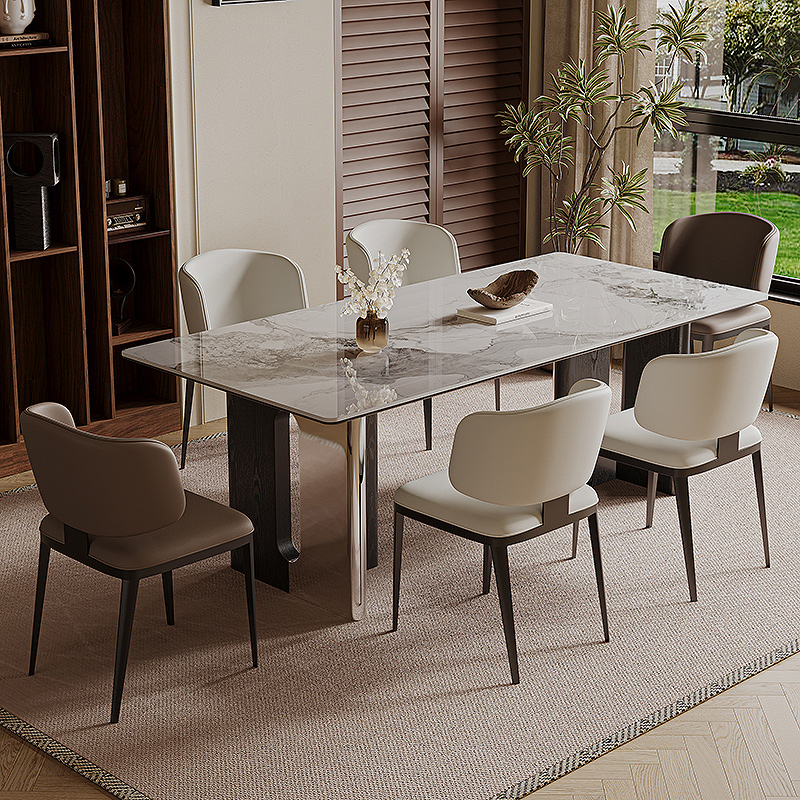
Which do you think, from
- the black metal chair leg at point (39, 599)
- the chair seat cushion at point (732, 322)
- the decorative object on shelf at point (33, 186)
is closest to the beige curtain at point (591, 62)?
the chair seat cushion at point (732, 322)

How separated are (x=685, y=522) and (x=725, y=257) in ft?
6.66

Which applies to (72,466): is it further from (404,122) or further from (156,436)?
(404,122)

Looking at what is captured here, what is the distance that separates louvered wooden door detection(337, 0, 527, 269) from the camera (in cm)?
566

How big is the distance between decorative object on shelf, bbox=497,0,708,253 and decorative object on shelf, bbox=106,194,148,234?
73.7 inches

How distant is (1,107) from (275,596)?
2217 mm

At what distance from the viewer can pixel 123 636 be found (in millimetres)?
3121

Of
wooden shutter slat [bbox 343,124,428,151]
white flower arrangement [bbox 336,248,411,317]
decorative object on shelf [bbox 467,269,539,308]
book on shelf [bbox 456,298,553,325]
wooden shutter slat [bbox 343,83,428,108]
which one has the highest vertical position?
wooden shutter slat [bbox 343,83,428,108]

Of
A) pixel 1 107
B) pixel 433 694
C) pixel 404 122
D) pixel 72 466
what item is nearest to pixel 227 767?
pixel 433 694

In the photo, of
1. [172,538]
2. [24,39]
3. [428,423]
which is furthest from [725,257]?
[172,538]

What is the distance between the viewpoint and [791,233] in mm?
6316

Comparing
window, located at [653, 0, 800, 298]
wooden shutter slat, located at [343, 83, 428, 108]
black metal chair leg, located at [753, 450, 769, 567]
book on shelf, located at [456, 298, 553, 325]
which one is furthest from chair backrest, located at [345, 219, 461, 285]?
window, located at [653, 0, 800, 298]

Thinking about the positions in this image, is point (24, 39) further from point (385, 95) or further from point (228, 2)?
point (385, 95)

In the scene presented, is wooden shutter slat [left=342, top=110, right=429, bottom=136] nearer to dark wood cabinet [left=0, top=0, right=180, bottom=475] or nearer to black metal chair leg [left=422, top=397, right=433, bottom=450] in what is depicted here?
dark wood cabinet [left=0, top=0, right=180, bottom=475]

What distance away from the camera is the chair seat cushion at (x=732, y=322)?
5.11m
